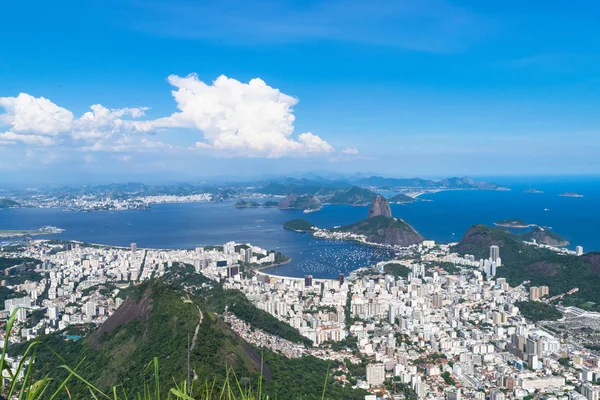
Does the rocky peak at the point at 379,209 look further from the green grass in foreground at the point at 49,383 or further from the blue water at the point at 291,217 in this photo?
the green grass in foreground at the point at 49,383

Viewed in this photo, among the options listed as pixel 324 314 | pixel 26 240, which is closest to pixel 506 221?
pixel 324 314

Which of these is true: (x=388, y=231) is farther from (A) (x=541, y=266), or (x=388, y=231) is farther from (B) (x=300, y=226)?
(A) (x=541, y=266)

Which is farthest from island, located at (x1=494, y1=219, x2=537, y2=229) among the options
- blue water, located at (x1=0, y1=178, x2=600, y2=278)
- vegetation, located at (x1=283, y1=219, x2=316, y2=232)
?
vegetation, located at (x1=283, y1=219, x2=316, y2=232)

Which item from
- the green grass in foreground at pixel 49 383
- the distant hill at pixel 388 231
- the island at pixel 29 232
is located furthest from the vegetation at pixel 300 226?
the green grass in foreground at pixel 49 383

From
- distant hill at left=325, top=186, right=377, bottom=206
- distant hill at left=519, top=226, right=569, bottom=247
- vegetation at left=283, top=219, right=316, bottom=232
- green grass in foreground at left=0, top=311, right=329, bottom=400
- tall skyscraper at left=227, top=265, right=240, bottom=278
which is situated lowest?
tall skyscraper at left=227, top=265, right=240, bottom=278

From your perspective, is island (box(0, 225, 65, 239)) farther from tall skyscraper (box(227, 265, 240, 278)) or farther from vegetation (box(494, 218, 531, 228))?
vegetation (box(494, 218, 531, 228))

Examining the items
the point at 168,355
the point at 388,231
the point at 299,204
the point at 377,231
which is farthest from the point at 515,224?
the point at 168,355
